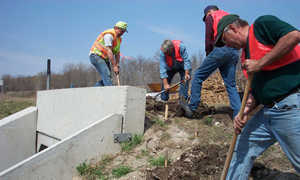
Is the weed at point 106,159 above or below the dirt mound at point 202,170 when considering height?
below

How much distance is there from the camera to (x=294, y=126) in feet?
5.58

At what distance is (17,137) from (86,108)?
9.89 ft

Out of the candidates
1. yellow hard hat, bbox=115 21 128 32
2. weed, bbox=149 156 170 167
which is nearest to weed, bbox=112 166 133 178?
weed, bbox=149 156 170 167

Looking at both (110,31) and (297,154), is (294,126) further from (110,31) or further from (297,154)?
(110,31)

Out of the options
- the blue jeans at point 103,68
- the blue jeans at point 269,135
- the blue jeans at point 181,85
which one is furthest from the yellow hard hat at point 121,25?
the blue jeans at point 269,135

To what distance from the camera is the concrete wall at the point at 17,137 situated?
6016 millimetres

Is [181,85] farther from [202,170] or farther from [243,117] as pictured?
[243,117]

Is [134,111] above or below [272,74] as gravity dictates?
below

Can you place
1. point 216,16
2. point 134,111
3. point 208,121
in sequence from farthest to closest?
1. point 208,121
2. point 134,111
3. point 216,16

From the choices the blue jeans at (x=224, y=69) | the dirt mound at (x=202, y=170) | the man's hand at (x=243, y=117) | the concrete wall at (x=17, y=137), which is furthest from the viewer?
the concrete wall at (x=17, y=137)

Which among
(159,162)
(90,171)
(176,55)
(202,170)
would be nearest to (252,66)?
(202,170)

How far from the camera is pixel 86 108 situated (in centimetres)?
482

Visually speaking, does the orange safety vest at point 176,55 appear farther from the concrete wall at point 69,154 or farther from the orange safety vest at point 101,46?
the concrete wall at point 69,154

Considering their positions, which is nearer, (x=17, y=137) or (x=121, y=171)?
(x=121, y=171)
